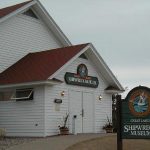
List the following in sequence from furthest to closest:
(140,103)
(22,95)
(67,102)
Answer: (67,102) → (22,95) → (140,103)

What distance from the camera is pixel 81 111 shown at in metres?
25.2

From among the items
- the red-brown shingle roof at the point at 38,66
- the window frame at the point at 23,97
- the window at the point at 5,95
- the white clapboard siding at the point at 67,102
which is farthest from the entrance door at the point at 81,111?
the window at the point at 5,95

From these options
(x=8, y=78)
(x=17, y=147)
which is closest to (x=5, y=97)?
(x=8, y=78)

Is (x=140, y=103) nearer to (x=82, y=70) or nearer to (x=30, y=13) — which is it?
(x=82, y=70)

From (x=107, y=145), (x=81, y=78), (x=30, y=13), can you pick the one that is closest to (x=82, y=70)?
(x=81, y=78)

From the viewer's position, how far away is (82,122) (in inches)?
995

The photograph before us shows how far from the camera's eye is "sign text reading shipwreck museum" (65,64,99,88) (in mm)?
24447

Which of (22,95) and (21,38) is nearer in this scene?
(22,95)

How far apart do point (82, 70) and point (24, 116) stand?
4.14 meters

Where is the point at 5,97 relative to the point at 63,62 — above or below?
below

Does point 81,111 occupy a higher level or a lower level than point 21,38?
lower

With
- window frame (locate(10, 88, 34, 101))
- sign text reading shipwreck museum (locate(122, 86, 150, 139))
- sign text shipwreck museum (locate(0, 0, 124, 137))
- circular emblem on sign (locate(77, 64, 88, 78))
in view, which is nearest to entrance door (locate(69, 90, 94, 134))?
sign text shipwreck museum (locate(0, 0, 124, 137))

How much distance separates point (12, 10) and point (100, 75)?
21.2ft

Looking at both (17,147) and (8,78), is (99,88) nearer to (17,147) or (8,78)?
(8,78)
